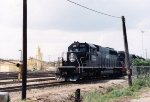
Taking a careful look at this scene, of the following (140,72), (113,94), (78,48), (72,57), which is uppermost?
(78,48)

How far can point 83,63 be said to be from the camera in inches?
1420

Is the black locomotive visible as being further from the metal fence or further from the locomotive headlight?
the metal fence

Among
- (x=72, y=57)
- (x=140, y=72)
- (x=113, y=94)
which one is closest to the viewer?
(x=113, y=94)

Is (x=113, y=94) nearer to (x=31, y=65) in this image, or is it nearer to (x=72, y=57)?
(x=72, y=57)

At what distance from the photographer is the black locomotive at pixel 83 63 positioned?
35.3 m

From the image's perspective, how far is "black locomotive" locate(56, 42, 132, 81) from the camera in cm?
3534

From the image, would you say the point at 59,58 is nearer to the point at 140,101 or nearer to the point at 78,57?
the point at 78,57

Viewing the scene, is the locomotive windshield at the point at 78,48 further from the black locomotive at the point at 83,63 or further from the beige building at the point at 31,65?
the beige building at the point at 31,65

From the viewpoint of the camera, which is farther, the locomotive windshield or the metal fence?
the locomotive windshield

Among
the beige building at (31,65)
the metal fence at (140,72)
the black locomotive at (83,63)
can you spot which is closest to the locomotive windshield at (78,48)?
the black locomotive at (83,63)

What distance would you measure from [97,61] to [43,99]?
20655 millimetres

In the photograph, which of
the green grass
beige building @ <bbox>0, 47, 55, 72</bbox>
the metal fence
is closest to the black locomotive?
the metal fence

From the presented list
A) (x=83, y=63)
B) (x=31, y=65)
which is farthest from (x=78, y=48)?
(x=31, y=65)

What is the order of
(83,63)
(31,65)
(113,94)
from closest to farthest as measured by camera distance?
(113,94) < (83,63) < (31,65)
